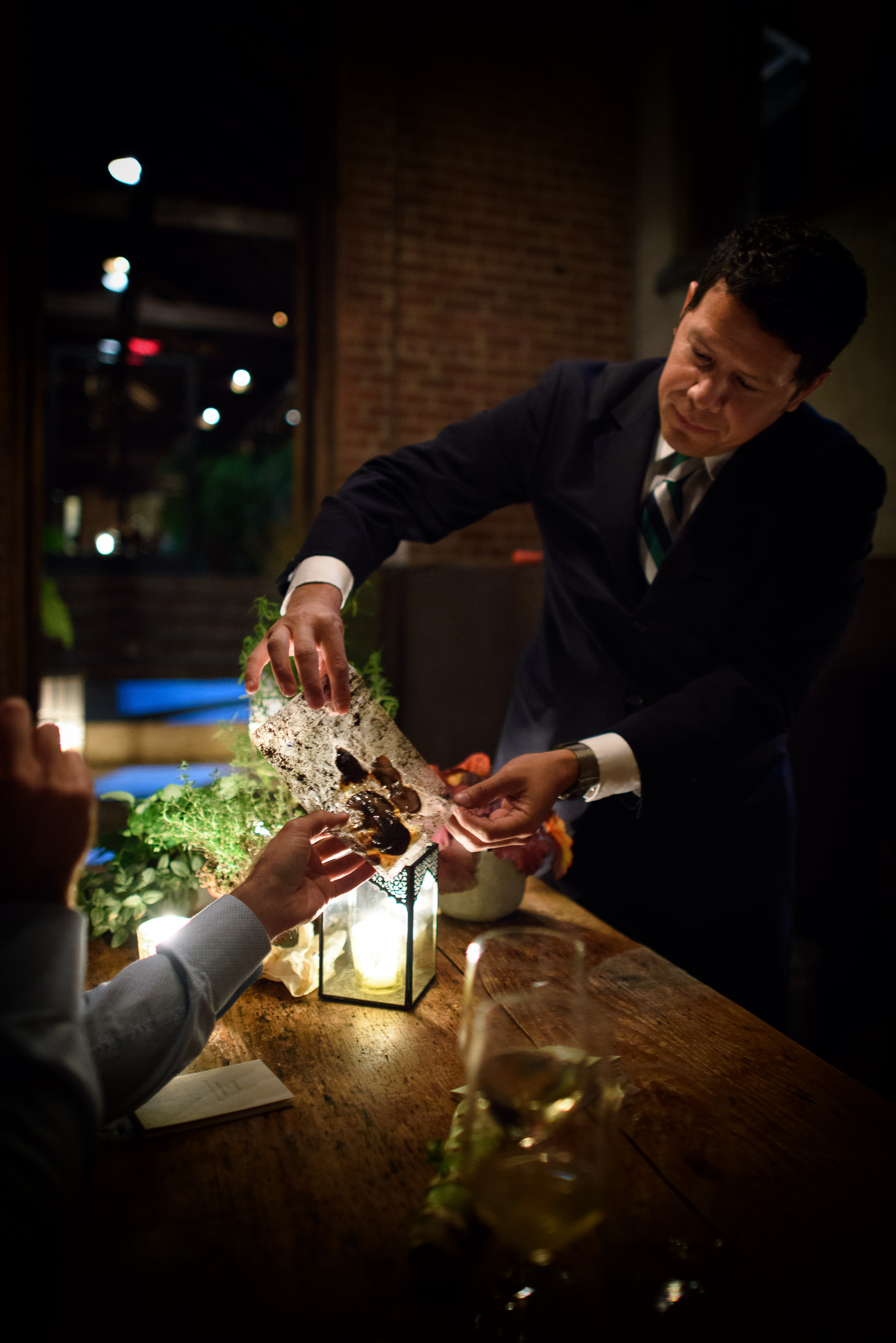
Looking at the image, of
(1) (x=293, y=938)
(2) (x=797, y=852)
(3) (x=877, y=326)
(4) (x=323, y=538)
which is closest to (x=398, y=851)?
(1) (x=293, y=938)

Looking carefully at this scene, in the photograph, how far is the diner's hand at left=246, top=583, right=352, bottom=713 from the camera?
0.89m

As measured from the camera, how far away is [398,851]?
2.88 ft

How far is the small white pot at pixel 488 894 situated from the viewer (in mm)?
1156

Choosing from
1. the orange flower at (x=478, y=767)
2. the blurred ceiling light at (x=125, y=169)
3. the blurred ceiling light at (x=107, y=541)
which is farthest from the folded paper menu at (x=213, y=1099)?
the blurred ceiling light at (x=107, y=541)

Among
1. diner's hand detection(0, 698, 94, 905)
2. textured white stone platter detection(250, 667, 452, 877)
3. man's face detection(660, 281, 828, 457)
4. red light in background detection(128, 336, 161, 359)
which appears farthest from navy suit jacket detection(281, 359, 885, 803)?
red light in background detection(128, 336, 161, 359)

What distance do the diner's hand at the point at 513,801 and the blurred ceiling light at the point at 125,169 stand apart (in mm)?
5043

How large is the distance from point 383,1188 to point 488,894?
54 centimetres

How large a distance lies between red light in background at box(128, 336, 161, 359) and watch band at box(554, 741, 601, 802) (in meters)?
8.00

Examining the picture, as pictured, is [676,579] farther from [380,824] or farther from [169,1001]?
[169,1001]

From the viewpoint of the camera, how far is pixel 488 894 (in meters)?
1.17

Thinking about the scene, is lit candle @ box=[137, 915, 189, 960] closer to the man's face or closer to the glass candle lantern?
the glass candle lantern

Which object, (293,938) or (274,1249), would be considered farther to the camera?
(293,938)

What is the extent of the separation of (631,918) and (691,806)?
22 cm

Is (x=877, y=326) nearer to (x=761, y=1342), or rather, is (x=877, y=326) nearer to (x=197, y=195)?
(x=761, y=1342)
